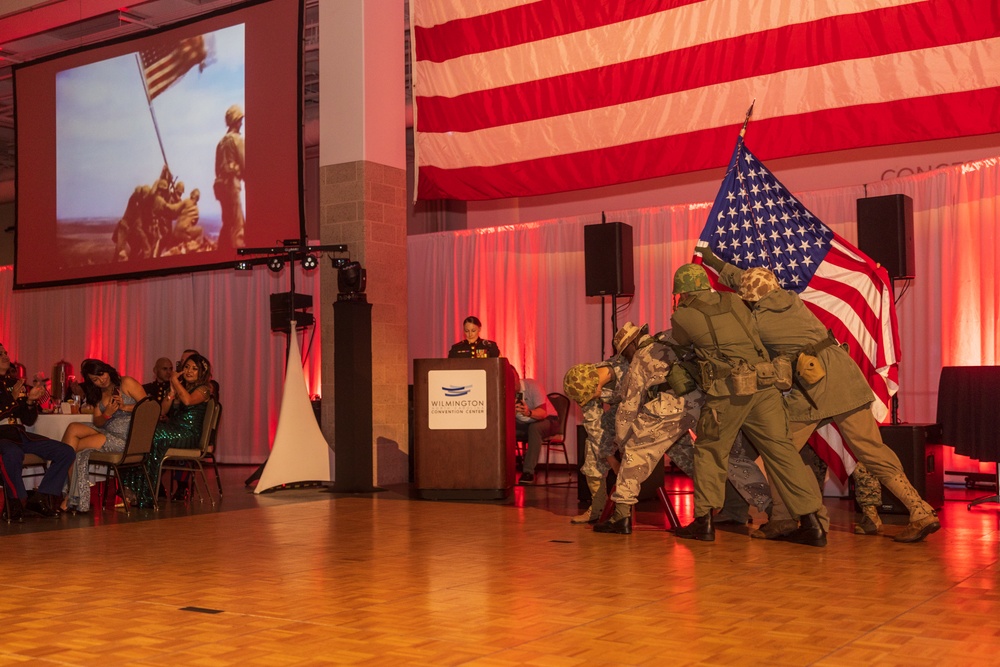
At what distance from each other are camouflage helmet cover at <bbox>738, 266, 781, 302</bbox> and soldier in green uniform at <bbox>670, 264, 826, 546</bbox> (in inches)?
10.8

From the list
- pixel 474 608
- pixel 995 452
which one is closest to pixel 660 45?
pixel 995 452

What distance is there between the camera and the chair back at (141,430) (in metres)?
7.98

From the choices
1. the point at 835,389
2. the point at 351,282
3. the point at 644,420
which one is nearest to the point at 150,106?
the point at 351,282

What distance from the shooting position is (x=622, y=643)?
3.51 m

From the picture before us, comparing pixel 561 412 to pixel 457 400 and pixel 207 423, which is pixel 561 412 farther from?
pixel 207 423

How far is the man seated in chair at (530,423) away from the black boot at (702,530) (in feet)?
12.6

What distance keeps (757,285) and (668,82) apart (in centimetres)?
310

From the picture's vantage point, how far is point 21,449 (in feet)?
25.0

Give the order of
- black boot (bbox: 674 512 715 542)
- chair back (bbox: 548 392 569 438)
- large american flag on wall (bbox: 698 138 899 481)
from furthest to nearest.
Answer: chair back (bbox: 548 392 569 438)
large american flag on wall (bbox: 698 138 899 481)
black boot (bbox: 674 512 715 542)

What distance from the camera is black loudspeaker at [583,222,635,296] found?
32.0 ft

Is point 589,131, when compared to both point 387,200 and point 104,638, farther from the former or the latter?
point 104,638

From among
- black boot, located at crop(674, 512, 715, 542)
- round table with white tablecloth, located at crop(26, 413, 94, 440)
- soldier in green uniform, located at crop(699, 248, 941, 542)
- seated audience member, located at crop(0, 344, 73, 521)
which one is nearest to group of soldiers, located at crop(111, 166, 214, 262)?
round table with white tablecloth, located at crop(26, 413, 94, 440)

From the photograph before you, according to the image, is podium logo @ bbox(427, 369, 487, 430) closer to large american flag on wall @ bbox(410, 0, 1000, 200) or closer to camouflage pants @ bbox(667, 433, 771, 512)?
large american flag on wall @ bbox(410, 0, 1000, 200)

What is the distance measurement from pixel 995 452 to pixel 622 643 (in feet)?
16.3
